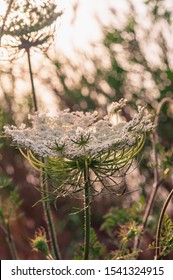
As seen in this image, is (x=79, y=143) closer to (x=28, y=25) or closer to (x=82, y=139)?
(x=82, y=139)

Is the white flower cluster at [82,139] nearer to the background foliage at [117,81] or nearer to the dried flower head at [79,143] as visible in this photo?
the dried flower head at [79,143]

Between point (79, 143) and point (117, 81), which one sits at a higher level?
point (117, 81)

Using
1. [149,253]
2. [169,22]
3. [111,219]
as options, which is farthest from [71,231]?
[111,219]

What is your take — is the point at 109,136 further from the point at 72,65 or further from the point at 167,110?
the point at 167,110

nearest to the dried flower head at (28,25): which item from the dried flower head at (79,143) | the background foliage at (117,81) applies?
the dried flower head at (79,143)

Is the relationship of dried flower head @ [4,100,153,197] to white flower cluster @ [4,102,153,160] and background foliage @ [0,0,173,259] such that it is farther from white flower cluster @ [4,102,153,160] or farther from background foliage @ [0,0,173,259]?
background foliage @ [0,0,173,259]

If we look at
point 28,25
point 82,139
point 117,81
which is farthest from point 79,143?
point 117,81
